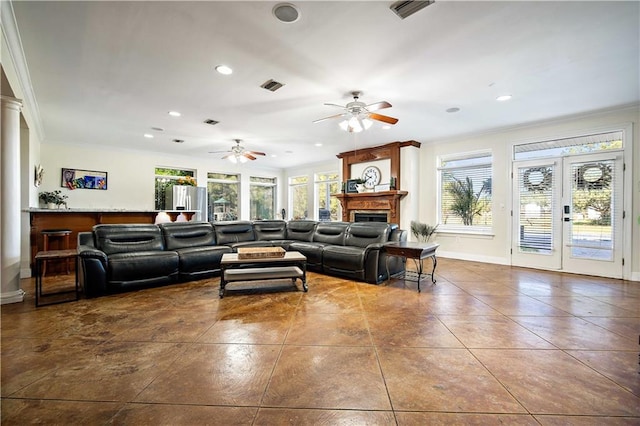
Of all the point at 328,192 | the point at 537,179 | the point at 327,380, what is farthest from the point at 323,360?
the point at 328,192

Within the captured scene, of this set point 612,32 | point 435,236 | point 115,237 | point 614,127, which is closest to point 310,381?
point 115,237

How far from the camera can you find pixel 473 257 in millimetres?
6004

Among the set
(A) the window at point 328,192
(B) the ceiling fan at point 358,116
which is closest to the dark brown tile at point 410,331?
(B) the ceiling fan at point 358,116

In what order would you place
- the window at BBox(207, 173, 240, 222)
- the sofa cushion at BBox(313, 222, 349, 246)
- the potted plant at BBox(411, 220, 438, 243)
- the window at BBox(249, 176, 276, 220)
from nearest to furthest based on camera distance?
the sofa cushion at BBox(313, 222, 349, 246) → the potted plant at BBox(411, 220, 438, 243) → the window at BBox(207, 173, 240, 222) → the window at BBox(249, 176, 276, 220)

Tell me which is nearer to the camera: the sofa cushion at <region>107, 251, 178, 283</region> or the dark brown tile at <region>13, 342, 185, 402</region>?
the dark brown tile at <region>13, 342, 185, 402</region>

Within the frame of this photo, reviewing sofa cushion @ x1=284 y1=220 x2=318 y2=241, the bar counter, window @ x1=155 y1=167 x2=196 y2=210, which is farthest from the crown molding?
sofa cushion @ x1=284 y1=220 x2=318 y2=241

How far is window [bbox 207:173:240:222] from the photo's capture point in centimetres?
912

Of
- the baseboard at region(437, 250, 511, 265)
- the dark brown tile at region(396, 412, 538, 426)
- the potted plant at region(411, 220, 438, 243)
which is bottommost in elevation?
the dark brown tile at region(396, 412, 538, 426)

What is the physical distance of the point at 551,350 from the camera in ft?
6.98

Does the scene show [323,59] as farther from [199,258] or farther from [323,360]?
[199,258]

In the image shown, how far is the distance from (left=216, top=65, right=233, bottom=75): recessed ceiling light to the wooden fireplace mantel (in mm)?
4428

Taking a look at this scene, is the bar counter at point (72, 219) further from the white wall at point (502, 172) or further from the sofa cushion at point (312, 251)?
the white wall at point (502, 172)

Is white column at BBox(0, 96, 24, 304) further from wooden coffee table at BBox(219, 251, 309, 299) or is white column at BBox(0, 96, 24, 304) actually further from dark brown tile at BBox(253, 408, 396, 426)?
dark brown tile at BBox(253, 408, 396, 426)

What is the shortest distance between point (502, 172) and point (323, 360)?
5.51m
